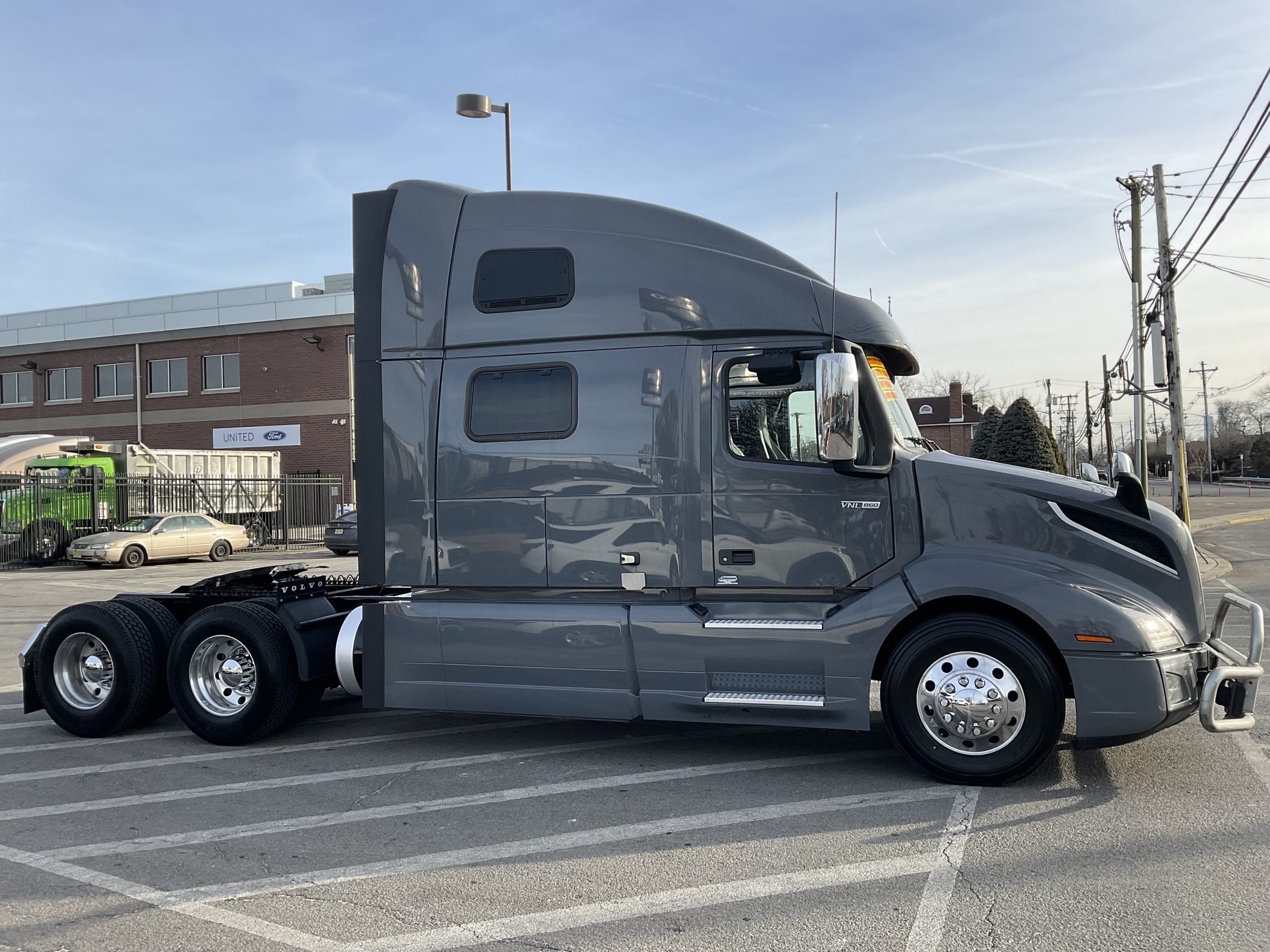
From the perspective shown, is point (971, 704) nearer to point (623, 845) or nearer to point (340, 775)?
point (623, 845)

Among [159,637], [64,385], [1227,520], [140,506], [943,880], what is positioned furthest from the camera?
[64,385]

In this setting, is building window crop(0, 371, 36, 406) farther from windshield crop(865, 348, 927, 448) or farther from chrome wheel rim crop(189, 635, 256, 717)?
windshield crop(865, 348, 927, 448)

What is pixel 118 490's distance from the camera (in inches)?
Answer: 1115

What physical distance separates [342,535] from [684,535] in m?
21.3

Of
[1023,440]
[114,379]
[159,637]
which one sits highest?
[114,379]

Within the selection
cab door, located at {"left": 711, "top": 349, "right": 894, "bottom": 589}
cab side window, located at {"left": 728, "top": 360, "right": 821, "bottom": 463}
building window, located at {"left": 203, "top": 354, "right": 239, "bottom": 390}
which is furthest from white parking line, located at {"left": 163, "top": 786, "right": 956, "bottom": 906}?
building window, located at {"left": 203, "top": 354, "right": 239, "bottom": 390}

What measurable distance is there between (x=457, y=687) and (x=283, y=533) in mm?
27897

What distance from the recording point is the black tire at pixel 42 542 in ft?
85.0

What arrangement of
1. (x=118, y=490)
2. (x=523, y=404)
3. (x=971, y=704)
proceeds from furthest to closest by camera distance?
(x=118, y=490), (x=523, y=404), (x=971, y=704)

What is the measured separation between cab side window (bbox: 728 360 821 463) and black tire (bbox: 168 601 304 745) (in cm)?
342

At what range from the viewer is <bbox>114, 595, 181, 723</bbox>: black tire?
7.42 m

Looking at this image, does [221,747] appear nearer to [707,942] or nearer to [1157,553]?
[707,942]

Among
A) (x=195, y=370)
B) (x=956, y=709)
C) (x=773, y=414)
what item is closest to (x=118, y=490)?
(x=195, y=370)

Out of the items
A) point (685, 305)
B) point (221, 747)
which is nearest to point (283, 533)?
point (221, 747)
